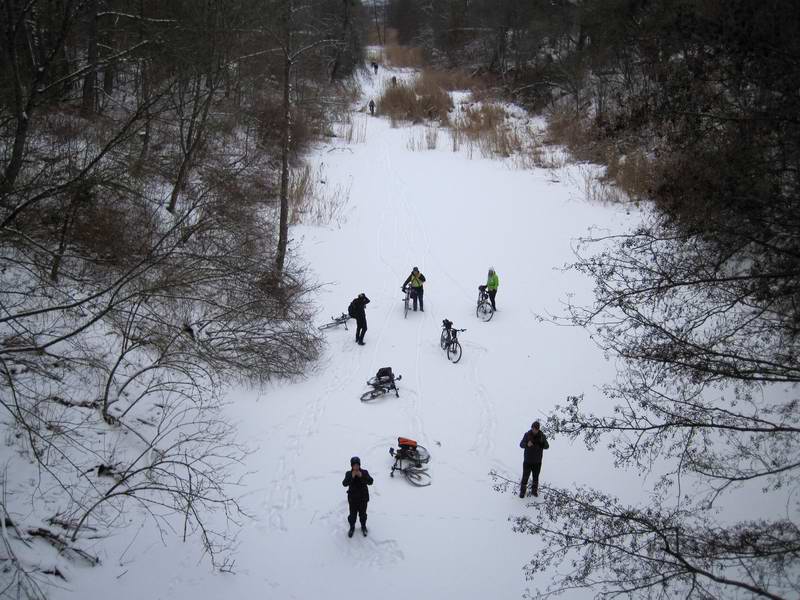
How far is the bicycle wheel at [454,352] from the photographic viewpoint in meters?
11.4

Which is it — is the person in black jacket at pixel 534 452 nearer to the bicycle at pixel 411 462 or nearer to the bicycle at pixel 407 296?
the bicycle at pixel 411 462

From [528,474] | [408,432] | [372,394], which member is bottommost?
[528,474]

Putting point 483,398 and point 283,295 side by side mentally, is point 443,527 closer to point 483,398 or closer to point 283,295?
point 483,398

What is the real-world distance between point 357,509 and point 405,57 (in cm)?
5007

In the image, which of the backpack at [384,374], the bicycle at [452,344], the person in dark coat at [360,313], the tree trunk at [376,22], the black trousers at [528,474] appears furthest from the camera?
the tree trunk at [376,22]

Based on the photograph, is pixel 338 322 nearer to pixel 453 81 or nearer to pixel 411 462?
pixel 411 462

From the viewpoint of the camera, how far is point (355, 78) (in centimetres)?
3775

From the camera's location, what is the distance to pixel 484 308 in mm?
13438

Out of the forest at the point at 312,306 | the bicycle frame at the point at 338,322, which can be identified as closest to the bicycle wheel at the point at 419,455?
the forest at the point at 312,306

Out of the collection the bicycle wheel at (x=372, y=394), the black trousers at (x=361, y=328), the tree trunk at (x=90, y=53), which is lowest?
the bicycle wheel at (x=372, y=394)

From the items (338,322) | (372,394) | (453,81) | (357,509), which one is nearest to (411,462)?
(357,509)

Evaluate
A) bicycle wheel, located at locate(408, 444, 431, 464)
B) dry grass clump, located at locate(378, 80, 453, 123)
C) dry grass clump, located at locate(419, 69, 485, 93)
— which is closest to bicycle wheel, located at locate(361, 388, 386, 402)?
bicycle wheel, located at locate(408, 444, 431, 464)

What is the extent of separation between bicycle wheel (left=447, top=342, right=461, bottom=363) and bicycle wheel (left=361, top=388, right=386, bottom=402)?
2.28m

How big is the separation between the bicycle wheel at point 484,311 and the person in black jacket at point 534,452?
245 inches
